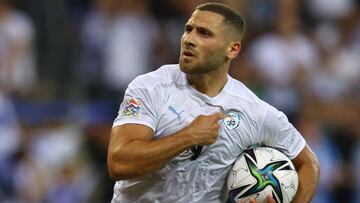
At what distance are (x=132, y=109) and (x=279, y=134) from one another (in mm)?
1102

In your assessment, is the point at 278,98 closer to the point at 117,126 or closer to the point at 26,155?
the point at 26,155

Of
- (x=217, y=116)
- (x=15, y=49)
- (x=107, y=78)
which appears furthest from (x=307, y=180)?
(x=15, y=49)

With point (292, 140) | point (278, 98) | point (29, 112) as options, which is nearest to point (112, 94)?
point (29, 112)

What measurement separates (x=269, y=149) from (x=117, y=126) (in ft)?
3.59

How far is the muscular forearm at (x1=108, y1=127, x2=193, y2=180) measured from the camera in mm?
6215

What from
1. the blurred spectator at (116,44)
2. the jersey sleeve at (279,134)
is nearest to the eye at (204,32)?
the jersey sleeve at (279,134)

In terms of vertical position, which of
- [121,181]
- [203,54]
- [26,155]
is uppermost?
[203,54]

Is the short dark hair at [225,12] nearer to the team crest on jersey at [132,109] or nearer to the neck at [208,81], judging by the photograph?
the neck at [208,81]

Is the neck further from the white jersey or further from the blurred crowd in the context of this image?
the blurred crowd

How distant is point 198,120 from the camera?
6.39 meters

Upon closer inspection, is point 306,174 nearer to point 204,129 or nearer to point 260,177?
point 260,177

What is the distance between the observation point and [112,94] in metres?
12.2

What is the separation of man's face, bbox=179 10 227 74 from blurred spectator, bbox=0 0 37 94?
552cm

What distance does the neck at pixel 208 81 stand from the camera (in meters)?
6.79
